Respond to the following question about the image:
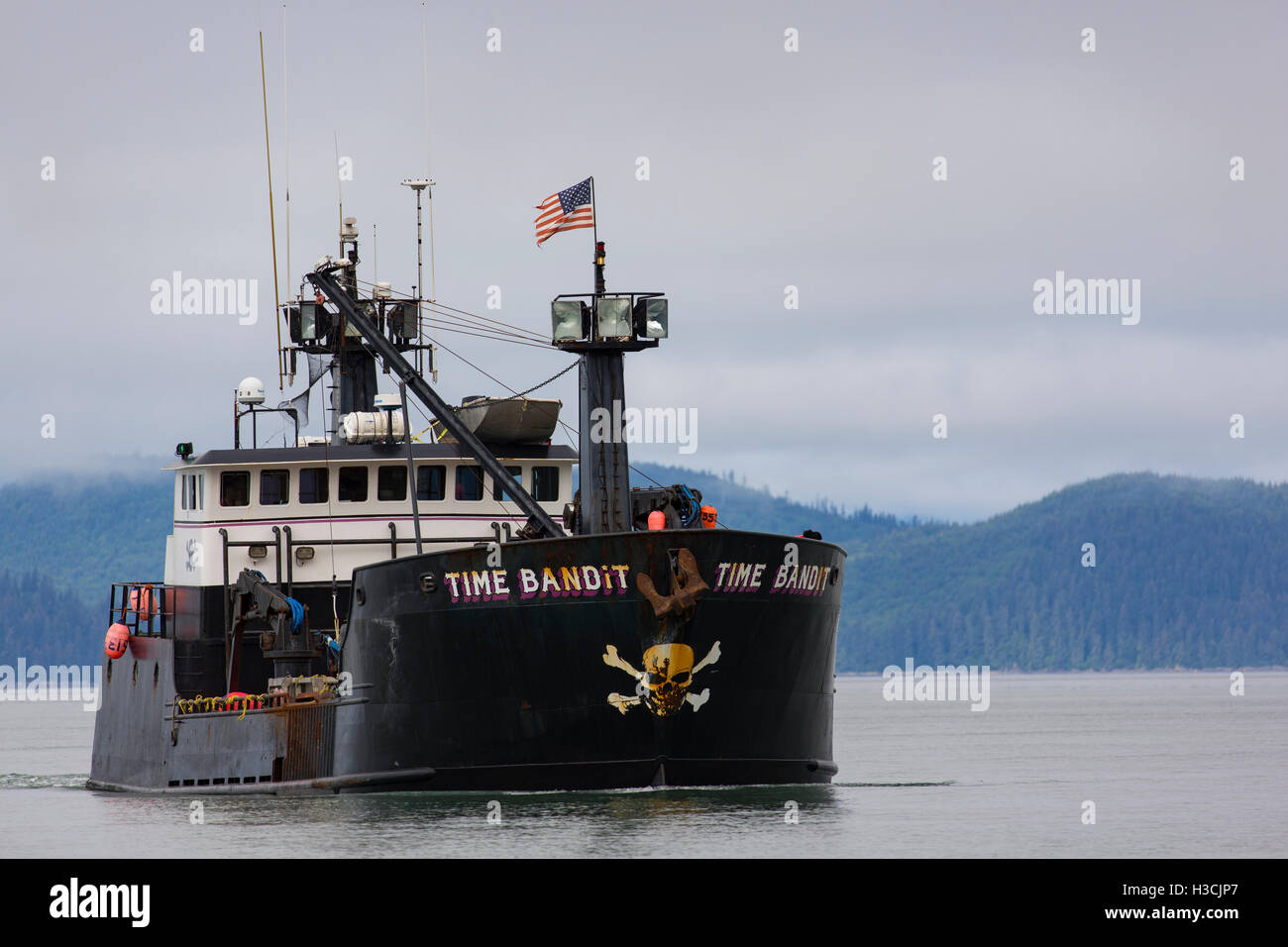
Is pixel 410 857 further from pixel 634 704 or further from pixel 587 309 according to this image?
pixel 587 309

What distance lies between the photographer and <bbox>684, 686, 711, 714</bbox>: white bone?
1187 inches

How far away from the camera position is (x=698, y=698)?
99.2 ft

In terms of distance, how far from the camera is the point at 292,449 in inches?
1478

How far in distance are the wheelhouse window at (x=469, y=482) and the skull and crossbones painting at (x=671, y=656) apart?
8647 mm

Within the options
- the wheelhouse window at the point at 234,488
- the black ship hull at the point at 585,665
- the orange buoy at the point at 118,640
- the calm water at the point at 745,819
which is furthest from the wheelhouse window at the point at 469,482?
the orange buoy at the point at 118,640

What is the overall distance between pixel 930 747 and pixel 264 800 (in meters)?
39.1

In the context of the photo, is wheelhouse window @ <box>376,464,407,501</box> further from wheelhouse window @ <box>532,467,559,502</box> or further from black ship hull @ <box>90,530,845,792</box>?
black ship hull @ <box>90,530,845,792</box>

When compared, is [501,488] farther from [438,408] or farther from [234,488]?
[234,488]

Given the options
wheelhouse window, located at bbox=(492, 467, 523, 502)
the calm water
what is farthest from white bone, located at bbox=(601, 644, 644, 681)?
wheelhouse window, located at bbox=(492, 467, 523, 502)

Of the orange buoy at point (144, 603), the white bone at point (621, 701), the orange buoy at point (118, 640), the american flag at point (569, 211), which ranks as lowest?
the white bone at point (621, 701)

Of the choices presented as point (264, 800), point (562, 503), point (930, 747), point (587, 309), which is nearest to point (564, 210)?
point (587, 309)

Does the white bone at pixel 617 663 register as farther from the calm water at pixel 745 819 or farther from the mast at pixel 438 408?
the mast at pixel 438 408

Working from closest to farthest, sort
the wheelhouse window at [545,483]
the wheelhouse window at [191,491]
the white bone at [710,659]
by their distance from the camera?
1. the white bone at [710,659]
2. the wheelhouse window at [545,483]
3. the wheelhouse window at [191,491]

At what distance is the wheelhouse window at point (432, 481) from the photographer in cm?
3731
